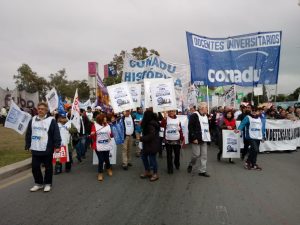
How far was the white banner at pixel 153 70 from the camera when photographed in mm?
17781

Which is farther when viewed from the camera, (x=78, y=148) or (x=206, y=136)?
(x=78, y=148)

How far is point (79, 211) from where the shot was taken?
5.77 meters

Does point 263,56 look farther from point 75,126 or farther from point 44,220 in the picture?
point 44,220

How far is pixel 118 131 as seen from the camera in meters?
9.80

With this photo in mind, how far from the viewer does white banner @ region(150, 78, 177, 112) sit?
885cm

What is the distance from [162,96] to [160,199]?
3.10m

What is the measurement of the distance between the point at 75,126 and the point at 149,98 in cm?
217

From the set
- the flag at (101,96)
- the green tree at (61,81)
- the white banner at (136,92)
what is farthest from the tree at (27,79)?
the white banner at (136,92)

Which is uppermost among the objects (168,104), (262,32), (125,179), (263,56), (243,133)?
(262,32)

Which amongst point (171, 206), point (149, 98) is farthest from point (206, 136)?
point (171, 206)

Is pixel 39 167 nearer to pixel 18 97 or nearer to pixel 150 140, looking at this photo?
pixel 150 140

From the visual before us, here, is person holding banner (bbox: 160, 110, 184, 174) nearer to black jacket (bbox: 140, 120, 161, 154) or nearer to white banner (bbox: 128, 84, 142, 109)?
black jacket (bbox: 140, 120, 161, 154)

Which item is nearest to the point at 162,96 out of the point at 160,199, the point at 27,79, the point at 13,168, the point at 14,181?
the point at 160,199

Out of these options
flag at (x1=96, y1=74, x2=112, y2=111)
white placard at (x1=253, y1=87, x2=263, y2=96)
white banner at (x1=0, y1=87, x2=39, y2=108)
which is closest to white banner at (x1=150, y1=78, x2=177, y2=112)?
white placard at (x1=253, y1=87, x2=263, y2=96)
